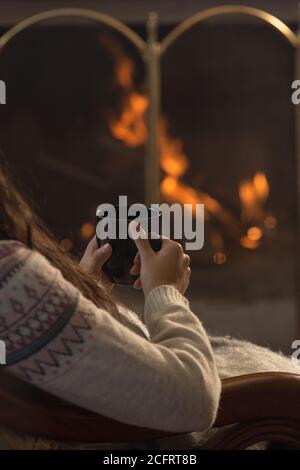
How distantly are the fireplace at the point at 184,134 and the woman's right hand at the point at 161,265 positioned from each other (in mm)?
1907

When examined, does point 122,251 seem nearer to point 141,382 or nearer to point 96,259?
point 96,259

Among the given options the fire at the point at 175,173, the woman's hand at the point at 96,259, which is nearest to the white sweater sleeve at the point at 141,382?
the woman's hand at the point at 96,259

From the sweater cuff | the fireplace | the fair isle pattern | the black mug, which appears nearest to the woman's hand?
the black mug

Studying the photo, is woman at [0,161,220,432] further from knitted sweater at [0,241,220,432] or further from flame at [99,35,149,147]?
flame at [99,35,149,147]

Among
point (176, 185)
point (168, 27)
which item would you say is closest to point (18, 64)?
point (168, 27)

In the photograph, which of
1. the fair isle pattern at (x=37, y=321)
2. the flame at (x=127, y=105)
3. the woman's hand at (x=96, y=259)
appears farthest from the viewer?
the flame at (x=127, y=105)

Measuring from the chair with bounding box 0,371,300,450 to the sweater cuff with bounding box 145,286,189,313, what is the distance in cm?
11

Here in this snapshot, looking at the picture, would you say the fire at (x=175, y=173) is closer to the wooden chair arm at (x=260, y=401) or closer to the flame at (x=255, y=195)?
the flame at (x=255, y=195)

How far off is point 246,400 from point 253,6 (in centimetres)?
237

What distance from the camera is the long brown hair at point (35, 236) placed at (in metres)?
0.72

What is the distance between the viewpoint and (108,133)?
2729 mm

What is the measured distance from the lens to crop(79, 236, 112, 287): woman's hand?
0.88 m

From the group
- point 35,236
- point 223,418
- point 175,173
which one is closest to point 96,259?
point 35,236

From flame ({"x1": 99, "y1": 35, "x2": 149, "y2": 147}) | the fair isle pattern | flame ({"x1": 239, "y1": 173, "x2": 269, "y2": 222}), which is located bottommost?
the fair isle pattern
